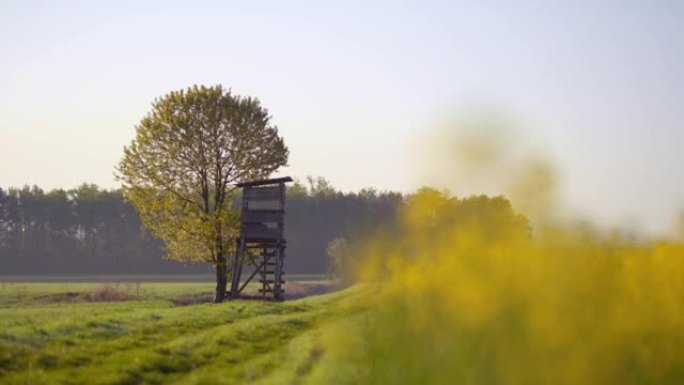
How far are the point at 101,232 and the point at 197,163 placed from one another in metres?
93.5

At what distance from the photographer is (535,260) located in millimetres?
15797

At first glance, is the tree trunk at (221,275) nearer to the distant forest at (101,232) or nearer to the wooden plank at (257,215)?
the wooden plank at (257,215)

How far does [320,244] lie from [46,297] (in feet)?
250

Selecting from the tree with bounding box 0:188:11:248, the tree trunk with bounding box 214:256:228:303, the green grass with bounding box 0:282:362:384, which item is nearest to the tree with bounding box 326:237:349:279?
the tree trunk with bounding box 214:256:228:303

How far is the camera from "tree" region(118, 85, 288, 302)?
44.5 m

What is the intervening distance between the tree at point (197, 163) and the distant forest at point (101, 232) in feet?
246

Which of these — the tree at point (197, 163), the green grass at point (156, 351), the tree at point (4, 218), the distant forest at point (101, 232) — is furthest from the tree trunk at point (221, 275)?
the tree at point (4, 218)

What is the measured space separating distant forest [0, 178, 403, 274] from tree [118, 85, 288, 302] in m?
75.0

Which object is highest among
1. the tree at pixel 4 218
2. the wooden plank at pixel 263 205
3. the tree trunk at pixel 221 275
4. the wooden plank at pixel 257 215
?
the tree at pixel 4 218

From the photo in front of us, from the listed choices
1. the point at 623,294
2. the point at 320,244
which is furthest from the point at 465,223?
the point at 320,244

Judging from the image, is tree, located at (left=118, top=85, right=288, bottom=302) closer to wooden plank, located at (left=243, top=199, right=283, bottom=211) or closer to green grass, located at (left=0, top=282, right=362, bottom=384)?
wooden plank, located at (left=243, top=199, right=283, bottom=211)

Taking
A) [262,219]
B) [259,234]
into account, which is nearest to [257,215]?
[262,219]

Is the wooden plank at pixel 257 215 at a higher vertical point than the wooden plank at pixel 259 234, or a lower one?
higher

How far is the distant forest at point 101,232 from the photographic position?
12444cm
